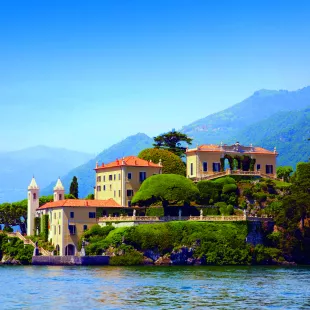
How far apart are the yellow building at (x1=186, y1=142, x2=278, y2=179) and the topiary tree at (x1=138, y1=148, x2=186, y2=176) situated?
1354 mm

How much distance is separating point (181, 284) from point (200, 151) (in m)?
49.7

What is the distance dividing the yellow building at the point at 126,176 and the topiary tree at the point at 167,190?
4.94 metres

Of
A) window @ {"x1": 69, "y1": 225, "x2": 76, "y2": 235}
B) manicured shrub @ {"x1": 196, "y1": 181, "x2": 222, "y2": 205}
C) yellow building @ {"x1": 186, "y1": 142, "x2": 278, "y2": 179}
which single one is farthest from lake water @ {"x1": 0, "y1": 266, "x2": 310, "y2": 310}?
yellow building @ {"x1": 186, "y1": 142, "x2": 278, "y2": 179}

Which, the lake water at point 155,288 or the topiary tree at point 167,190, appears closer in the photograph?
the lake water at point 155,288

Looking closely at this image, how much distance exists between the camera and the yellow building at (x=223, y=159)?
11962 centimetres

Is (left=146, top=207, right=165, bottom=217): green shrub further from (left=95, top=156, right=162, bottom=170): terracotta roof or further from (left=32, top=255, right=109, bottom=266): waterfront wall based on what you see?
(left=32, top=255, right=109, bottom=266): waterfront wall

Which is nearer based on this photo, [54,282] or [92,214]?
[54,282]

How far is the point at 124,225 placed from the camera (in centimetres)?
10650

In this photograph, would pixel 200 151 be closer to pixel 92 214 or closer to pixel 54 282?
pixel 92 214

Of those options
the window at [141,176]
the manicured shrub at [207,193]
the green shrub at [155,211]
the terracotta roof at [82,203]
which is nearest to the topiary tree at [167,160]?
the window at [141,176]

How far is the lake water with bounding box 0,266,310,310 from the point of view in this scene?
57000 millimetres

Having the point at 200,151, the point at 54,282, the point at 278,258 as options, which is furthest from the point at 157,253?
the point at 54,282

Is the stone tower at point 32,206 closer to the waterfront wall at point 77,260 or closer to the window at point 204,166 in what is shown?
the waterfront wall at point 77,260

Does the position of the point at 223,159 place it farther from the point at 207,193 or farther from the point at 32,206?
the point at 32,206
